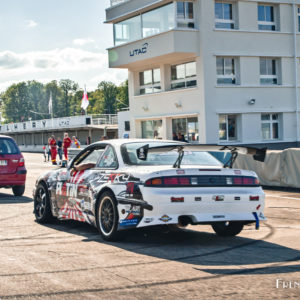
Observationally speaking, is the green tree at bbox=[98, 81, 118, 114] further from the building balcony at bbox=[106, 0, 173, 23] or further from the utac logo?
the utac logo

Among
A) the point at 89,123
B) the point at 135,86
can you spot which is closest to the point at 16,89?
the point at 89,123

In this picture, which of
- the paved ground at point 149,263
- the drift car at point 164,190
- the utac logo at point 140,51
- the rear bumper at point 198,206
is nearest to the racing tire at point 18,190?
the paved ground at point 149,263

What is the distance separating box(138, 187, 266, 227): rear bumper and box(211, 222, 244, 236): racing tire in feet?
2.08

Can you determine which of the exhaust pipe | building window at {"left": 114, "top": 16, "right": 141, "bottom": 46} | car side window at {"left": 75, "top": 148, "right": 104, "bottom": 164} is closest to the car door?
car side window at {"left": 75, "top": 148, "right": 104, "bottom": 164}

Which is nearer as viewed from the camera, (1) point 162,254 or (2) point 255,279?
(2) point 255,279

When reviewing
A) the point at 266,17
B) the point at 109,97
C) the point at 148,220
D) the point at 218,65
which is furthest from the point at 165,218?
the point at 109,97

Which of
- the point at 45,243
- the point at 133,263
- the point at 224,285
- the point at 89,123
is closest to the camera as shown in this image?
the point at 224,285

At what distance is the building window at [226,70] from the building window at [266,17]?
2.94m

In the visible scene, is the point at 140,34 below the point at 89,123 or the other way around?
the other way around

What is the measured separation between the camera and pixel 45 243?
803 cm

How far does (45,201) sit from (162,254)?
3.50 m

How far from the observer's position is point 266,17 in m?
34.4

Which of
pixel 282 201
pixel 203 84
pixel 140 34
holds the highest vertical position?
pixel 140 34

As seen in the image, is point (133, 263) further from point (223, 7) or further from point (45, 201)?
point (223, 7)
